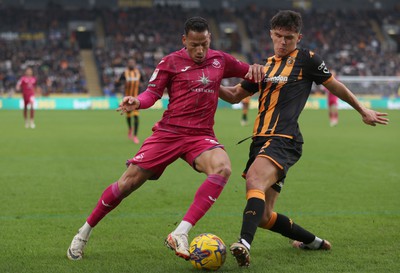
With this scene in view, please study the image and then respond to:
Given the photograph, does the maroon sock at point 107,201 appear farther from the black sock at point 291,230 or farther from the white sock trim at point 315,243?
the white sock trim at point 315,243

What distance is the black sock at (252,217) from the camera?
210 inches

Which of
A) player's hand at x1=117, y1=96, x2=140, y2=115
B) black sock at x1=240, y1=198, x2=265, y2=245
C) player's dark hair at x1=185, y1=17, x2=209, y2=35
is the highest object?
player's dark hair at x1=185, y1=17, x2=209, y2=35

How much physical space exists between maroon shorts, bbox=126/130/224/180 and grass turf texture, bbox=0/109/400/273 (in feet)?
2.66

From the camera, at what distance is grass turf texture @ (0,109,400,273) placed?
5664 millimetres

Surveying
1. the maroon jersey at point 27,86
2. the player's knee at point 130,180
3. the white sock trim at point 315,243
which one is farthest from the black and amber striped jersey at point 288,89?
the maroon jersey at point 27,86

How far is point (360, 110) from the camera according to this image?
6.00m

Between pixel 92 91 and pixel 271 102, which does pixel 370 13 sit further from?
pixel 271 102

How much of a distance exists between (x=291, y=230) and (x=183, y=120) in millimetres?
1403

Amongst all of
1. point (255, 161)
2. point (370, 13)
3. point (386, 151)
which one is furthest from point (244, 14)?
point (255, 161)

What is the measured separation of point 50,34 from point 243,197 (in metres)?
43.4

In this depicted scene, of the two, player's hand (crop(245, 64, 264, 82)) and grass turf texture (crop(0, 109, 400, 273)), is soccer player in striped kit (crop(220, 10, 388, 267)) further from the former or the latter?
grass turf texture (crop(0, 109, 400, 273))

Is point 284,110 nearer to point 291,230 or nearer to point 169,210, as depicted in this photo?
point 291,230

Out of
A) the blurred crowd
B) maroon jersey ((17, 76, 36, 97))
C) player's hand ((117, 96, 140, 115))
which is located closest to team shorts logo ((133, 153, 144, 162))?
player's hand ((117, 96, 140, 115))

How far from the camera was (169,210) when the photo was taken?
816 centimetres
